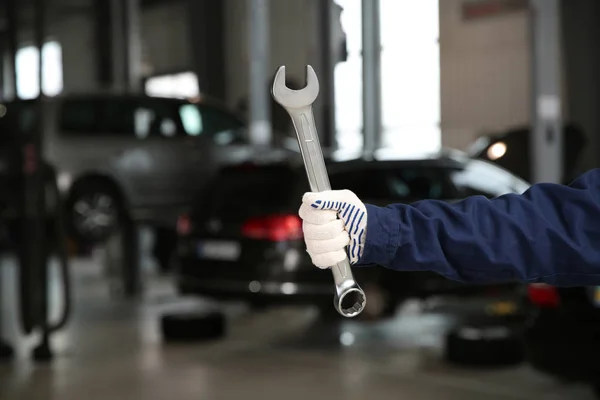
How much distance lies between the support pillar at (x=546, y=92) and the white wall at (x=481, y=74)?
10cm

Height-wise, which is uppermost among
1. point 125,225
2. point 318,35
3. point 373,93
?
point 318,35

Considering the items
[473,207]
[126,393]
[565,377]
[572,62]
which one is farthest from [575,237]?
[572,62]

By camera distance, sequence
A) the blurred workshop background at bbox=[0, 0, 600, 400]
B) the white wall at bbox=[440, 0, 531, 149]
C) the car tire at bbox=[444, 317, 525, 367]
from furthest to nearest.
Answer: the white wall at bbox=[440, 0, 531, 149] → the car tire at bbox=[444, 317, 525, 367] → the blurred workshop background at bbox=[0, 0, 600, 400]

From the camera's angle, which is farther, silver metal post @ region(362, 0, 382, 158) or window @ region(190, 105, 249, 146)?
window @ region(190, 105, 249, 146)

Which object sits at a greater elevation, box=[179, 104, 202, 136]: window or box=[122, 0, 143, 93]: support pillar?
box=[122, 0, 143, 93]: support pillar

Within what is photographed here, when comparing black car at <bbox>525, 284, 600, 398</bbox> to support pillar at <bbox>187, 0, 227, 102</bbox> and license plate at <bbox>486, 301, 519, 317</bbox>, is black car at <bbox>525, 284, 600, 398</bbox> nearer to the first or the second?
license plate at <bbox>486, 301, 519, 317</bbox>

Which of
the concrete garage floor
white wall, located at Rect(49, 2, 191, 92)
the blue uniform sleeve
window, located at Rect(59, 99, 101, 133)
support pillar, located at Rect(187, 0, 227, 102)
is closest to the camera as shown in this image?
the blue uniform sleeve

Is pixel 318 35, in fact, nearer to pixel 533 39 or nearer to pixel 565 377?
pixel 533 39

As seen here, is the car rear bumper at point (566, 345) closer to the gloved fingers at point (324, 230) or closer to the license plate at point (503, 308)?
the license plate at point (503, 308)

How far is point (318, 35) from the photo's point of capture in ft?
29.0

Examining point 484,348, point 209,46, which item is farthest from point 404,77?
point 209,46

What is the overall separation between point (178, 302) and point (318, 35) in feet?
10.8

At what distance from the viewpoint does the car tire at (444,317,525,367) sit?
6.09m

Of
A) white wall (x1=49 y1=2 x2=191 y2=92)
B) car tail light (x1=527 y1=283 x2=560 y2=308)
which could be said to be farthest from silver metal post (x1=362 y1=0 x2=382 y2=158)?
white wall (x1=49 y1=2 x2=191 y2=92)
